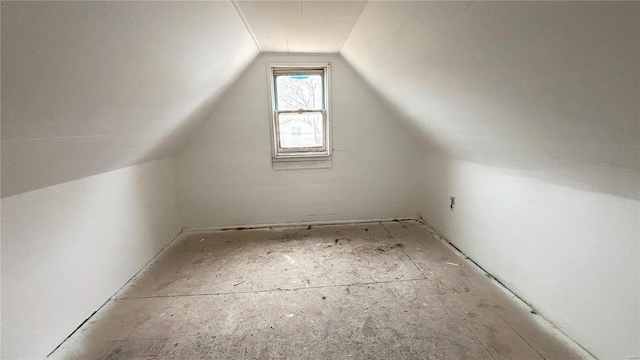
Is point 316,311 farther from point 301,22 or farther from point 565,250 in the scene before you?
point 301,22

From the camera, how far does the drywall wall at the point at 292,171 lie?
3277 mm

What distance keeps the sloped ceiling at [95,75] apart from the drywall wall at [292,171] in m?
1.06

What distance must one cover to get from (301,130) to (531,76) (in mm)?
2592

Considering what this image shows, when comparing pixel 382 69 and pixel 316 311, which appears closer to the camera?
pixel 316 311

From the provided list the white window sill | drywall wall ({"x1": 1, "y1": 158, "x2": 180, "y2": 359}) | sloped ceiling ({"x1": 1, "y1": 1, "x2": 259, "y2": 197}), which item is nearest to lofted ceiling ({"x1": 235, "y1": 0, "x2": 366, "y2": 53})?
sloped ceiling ({"x1": 1, "y1": 1, "x2": 259, "y2": 197})

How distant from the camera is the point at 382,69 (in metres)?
2.38

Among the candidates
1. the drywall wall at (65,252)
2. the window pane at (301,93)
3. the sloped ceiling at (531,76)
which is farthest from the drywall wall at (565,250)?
the drywall wall at (65,252)

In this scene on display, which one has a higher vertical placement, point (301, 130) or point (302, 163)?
point (301, 130)

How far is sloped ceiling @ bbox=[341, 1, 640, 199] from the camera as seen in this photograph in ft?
2.74

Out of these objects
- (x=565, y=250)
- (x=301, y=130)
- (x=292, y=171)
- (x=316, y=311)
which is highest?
(x=301, y=130)

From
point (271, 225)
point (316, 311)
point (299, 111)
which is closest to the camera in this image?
point (316, 311)

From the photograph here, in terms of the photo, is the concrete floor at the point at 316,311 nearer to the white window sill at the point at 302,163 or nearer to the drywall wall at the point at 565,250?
the drywall wall at the point at 565,250

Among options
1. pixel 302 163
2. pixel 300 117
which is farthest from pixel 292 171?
pixel 300 117

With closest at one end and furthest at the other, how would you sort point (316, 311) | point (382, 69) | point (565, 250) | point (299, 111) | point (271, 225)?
1. point (565, 250)
2. point (316, 311)
3. point (382, 69)
4. point (299, 111)
5. point (271, 225)
